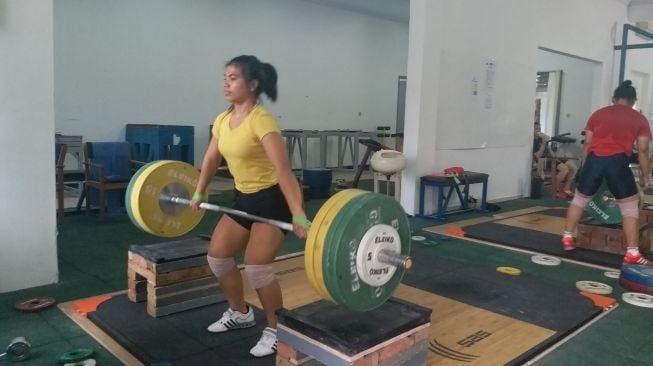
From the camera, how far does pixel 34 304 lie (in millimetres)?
2590

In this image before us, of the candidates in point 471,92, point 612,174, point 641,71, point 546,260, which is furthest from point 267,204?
point 641,71

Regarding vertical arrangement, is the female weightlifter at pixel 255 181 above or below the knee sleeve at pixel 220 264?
above

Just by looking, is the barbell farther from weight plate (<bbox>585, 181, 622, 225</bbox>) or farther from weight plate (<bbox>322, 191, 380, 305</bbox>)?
weight plate (<bbox>585, 181, 622, 225</bbox>)

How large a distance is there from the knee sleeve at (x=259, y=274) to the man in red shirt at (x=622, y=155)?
8.77ft

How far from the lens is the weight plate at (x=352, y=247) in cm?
158

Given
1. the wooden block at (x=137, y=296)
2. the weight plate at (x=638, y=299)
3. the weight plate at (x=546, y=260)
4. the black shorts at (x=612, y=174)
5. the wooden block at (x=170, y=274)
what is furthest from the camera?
the weight plate at (x=546, y=260)

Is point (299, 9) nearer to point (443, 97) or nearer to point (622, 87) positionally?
point (443, 97)

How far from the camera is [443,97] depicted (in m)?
5.27

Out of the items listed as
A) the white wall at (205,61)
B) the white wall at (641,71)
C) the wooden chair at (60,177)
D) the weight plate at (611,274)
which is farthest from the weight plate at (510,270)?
the white wall at (641,71)

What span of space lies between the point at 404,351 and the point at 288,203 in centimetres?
66

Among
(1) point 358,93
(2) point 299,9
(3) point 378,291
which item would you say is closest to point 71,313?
(3) point 378,291

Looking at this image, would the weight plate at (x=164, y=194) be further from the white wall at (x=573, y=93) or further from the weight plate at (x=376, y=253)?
the white wall at (x=573, y=93)

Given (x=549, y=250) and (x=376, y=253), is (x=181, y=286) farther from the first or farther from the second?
(x=549, y=250)

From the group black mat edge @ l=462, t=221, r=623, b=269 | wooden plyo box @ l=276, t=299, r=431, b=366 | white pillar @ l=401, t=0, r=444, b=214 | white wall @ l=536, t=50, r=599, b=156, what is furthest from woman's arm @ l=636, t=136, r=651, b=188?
white wall @ l=536, t=50, r=599, b=156
